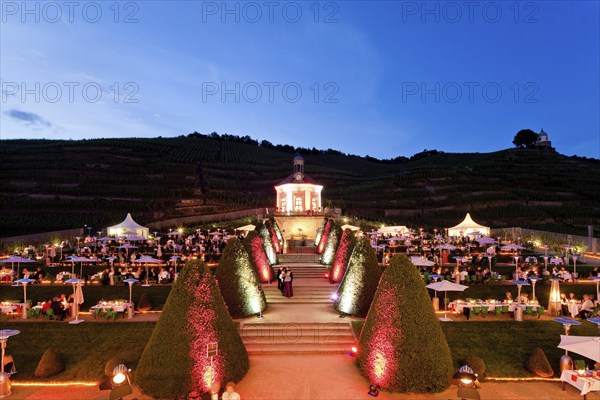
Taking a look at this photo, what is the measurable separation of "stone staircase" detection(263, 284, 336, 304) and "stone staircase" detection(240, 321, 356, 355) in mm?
4096

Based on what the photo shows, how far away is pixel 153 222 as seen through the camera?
50.1 metres

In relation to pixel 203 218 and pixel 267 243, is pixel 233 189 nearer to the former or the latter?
pixel 203 218

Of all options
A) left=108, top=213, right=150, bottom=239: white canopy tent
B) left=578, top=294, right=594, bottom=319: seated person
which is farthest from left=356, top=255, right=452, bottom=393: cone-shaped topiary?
left=108, top=213, right=150, bottom=239: white canopy tent

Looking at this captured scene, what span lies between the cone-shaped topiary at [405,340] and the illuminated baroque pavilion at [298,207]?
1273 inches

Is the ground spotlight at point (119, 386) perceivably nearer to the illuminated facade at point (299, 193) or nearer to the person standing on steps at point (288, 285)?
the person standing on steps at point (288, 285)

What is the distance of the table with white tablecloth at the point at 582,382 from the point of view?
39.0 feet

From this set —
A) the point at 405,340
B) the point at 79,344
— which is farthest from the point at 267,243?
the point at 405,340

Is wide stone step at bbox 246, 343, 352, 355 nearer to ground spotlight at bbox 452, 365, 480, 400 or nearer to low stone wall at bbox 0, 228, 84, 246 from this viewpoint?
ground spotlight at bbox 452, 365, 480, 400

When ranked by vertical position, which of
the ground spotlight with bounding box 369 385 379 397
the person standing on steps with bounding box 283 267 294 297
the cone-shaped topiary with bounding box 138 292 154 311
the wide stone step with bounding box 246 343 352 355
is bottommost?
the wide stone step with bounding box 246 343 352 355

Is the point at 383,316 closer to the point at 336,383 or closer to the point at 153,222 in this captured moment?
the point at 336,383

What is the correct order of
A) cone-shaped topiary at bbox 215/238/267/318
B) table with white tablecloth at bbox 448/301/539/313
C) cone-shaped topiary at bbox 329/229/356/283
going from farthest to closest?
1. cone-shaped topiary at bbox 329/229/356/283
2. table with white tablecloth at bbox 448/301/539/313
3. cone-shaped topiary at bbox 215/238/267/318

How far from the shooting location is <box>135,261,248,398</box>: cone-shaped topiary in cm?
1134

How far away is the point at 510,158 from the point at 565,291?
9705 cm

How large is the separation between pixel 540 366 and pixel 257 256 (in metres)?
14.2
